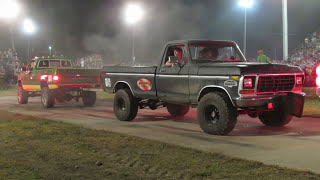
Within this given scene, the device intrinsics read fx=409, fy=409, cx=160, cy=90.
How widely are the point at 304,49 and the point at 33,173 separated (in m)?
23.5

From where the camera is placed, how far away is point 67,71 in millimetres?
14734

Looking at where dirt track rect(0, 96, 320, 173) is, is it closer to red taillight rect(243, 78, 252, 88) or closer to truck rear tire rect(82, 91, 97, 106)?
red taillight rect(243, 78, 252, 88)

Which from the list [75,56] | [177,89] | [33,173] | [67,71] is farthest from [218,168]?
[75,56]

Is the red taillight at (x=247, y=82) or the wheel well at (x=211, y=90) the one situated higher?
the red taillight at (x=247, y=82)

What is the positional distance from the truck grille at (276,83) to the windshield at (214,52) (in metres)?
1.47

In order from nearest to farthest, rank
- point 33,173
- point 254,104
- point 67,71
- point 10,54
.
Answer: point 33,173, point 254,104, point 67,71, point 10,54

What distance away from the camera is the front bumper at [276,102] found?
7836 millimetres

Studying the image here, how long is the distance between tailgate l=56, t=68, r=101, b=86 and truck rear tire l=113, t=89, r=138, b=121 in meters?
4.16

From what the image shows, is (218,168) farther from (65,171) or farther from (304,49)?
(304,49)

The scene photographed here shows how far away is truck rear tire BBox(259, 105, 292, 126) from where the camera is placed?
932cm

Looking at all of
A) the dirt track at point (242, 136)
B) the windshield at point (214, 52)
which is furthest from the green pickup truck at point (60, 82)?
the windshield at point (214, 52)

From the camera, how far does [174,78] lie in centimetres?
934

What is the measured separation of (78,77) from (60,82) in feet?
2.26

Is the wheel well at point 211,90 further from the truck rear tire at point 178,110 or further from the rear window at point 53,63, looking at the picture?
the rear window at point 53,63
